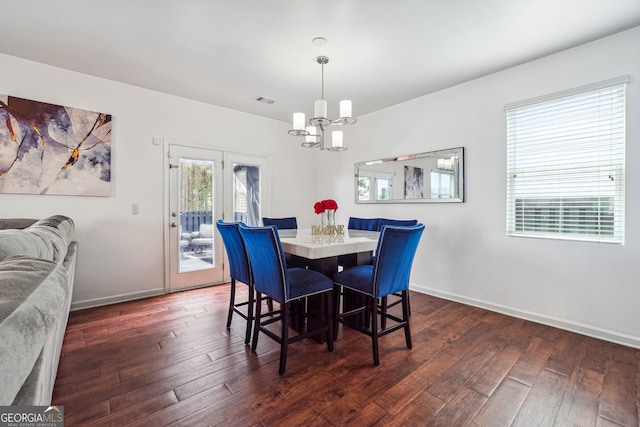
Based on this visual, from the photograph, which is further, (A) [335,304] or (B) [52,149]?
(B) [52,149]

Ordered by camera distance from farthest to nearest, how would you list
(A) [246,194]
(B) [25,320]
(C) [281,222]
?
(A) [246,194], (C) [281,222], (B) [25,320]

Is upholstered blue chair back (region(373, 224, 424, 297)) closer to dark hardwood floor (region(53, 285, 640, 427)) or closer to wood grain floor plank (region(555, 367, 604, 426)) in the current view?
dark hardwood floor (region(53, 285, 640, 427))

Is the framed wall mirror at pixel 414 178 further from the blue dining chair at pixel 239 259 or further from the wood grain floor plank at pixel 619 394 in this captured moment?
the blue dining chair at pixel 239 259

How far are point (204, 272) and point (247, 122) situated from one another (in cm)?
229

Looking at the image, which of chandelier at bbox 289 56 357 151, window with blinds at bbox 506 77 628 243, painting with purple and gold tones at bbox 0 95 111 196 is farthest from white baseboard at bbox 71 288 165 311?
window with blinds at bbox 506 77 628 243

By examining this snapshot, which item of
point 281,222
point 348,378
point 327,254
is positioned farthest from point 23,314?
point 281,222

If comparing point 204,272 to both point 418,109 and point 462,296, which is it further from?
point 418,109

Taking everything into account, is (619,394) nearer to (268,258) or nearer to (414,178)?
(268,258)

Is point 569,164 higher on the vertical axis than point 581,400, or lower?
higher

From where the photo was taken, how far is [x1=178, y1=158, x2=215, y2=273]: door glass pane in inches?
155

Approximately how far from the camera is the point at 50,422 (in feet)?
2.55

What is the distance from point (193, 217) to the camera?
13.1ft

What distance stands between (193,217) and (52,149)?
157cm

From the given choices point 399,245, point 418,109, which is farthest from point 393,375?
point 418,109
